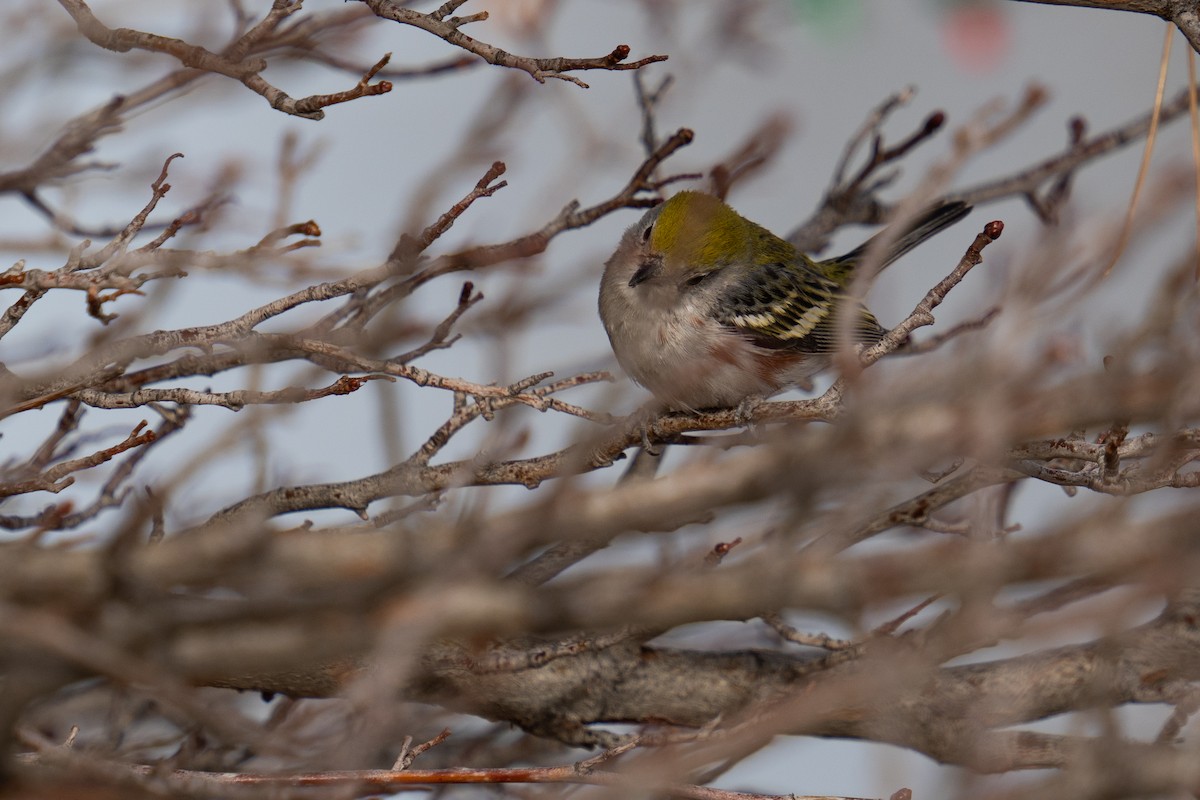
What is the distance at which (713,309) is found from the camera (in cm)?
275

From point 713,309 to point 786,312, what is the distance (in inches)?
7.6

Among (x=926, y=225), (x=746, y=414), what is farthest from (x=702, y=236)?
(x=746, y=414)

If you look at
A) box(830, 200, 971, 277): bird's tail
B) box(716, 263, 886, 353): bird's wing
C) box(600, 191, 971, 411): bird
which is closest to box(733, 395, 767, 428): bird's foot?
box(600, 191, 971, 411): bird

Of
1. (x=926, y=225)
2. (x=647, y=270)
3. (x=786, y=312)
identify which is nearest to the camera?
(x=647, y=270)

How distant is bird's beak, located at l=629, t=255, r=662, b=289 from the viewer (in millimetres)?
2707

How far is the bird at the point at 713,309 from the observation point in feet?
8.66

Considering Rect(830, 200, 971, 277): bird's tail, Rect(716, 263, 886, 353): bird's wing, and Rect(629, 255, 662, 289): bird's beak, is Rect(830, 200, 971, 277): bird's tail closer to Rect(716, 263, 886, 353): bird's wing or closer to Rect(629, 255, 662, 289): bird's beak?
Rect(716, 263, 886, 353): bird's wing

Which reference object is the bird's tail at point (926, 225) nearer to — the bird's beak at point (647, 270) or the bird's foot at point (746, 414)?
the bird's beak at point (647, 270)

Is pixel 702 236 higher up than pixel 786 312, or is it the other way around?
pixel 702 236

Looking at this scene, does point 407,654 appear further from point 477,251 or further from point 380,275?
point 477,251

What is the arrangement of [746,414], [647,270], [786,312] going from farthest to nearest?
[786,312]
[647,270]
[746,414]

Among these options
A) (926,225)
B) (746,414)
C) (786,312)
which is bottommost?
(746,414)

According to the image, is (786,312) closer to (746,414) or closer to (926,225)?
(926,225)

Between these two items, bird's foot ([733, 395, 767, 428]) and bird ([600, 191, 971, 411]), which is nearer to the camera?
bird's foot ([733, 395, 767, 428])
